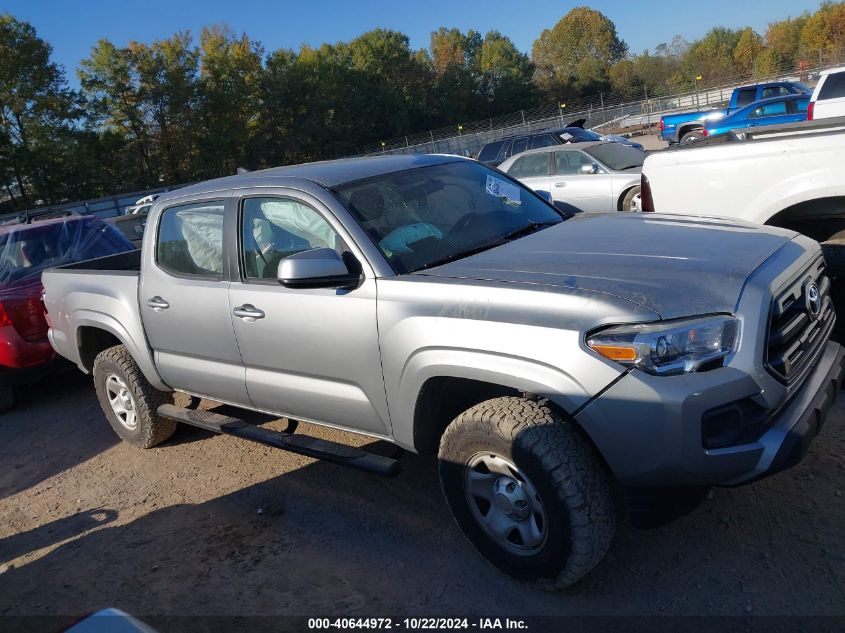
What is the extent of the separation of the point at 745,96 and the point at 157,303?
76.7 feet

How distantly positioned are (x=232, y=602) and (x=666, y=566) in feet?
6.54

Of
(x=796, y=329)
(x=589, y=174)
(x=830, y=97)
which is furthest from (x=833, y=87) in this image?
(x=796, y=329)

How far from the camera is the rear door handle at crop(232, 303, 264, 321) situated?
3.79m

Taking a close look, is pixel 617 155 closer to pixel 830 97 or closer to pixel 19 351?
pixel 830 97

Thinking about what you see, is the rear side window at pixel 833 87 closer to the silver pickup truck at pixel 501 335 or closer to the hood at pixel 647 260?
the silver pickup truck at pixel 501 335

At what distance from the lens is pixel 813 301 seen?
3068mm

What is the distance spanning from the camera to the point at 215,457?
5066mm

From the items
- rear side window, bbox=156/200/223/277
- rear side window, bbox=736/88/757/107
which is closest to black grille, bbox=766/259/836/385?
rear side window, bbox=156/200/223/277

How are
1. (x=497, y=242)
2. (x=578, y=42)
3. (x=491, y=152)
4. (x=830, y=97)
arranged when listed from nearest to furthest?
(x=497, y=242) → (x=830, y=97) → (x=491, y=152) → (x=578, y=42)

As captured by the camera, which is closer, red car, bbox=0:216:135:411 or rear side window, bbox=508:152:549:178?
red car, bbox=0:216:135:411

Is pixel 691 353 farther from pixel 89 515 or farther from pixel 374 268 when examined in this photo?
pixel 89 515

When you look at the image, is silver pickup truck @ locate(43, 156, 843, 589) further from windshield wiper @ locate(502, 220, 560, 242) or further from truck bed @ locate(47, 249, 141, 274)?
truck bed @ locate(47, 249, 141, 274)

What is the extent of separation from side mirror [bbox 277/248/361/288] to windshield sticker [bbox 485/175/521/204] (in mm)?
1250

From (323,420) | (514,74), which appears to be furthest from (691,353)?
(514,74)
